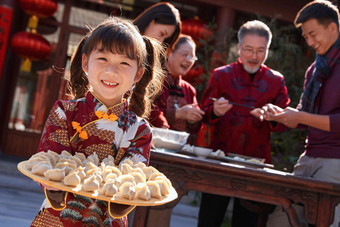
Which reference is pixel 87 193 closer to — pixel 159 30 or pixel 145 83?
pixel 145 83

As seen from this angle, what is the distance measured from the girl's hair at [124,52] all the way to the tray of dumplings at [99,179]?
1.39 ft

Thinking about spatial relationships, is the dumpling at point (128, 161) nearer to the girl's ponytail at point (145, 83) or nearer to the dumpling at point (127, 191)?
the dumpling at point (127, 191)

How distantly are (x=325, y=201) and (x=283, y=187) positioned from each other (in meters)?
0.22

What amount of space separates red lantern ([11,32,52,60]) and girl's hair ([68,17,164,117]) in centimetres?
448

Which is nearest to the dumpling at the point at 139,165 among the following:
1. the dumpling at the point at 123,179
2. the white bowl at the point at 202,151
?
the dumpling at the point at 123,179

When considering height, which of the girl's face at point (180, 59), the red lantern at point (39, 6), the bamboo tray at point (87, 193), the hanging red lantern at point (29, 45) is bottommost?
the bamboo tray at point (87, 193)

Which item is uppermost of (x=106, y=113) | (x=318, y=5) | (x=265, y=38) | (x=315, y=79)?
(x=318, y=5)

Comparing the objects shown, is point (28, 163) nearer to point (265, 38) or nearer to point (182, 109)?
point (182, 109)

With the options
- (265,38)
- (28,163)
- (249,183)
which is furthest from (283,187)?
(28,163)

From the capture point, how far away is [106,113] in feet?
5.32

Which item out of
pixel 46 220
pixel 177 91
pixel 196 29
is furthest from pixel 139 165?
pixel 196 29

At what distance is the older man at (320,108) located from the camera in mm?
2383

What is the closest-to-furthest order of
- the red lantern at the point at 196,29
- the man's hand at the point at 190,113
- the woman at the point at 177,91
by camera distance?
the man's hand at the point at 190,113 → the woman at the point at 177,91 → the red lantern at the point at 196,29

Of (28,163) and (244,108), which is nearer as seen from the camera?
(28,163)
